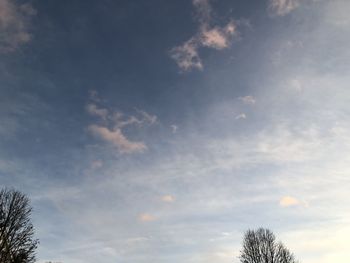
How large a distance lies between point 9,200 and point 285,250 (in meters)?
45.7

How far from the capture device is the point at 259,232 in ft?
186

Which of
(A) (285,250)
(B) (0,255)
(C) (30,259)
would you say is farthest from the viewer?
(A) (285,250)

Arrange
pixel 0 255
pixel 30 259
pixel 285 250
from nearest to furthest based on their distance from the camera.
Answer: pixel 0 255 → pixel 30 259 → pixel 285 250

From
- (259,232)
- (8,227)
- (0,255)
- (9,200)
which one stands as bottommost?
(0,255)

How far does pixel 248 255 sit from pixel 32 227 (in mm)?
38451

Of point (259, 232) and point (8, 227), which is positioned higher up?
point (259, 232)

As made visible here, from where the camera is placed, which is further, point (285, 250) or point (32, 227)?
point (285, 250)

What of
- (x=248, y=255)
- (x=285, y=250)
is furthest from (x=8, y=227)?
(x=285, y=250)

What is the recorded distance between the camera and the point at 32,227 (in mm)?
Answer: 32656

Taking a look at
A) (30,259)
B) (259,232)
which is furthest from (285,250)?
(30,259)

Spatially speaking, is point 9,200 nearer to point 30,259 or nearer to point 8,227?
point 8,227

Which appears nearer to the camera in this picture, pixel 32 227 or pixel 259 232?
pixel 32 227

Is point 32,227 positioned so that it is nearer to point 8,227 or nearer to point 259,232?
point 8,227

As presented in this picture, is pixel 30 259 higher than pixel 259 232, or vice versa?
pixel 259 232
